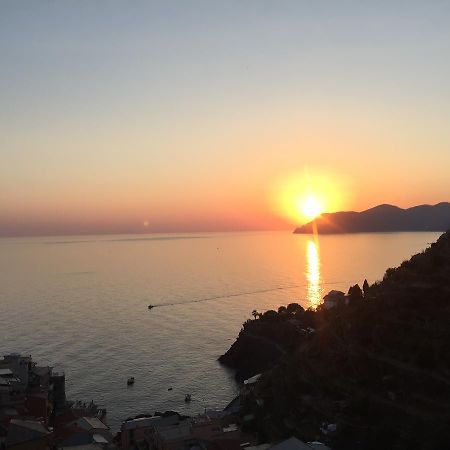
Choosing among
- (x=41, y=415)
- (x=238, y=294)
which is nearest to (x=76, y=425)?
(x=41, y=415)

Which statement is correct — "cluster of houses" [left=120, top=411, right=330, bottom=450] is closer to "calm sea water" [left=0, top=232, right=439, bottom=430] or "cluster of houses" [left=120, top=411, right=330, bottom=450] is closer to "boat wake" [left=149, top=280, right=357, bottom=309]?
"calm sea water" [left=0, top=232, right=439, bottom=430]

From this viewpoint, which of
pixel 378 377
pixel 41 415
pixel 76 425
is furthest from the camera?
pixel 41 415

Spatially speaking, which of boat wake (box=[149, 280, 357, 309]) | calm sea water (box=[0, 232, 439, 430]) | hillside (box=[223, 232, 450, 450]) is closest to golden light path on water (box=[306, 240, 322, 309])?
calm sea water (box=[0, 232, 439, 430])

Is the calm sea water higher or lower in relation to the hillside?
lower

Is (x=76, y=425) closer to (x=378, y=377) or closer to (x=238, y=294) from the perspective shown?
(x=378, y=377)

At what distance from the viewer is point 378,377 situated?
23.4m

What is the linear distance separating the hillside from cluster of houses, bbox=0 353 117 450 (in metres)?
10.5

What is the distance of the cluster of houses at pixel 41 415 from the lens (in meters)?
25.5

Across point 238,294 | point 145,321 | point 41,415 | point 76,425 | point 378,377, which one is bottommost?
point 145,321

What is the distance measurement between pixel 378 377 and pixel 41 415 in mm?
21918

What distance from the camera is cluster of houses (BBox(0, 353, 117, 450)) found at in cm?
2547

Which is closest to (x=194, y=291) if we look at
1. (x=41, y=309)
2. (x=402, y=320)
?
(x=41, y=309)

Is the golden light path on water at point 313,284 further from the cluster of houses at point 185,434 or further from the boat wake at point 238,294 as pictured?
the cluster of houses at point 185,434

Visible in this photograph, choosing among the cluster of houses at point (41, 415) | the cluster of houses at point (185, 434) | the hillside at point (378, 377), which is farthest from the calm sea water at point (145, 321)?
the hillside at point (378, 377)
